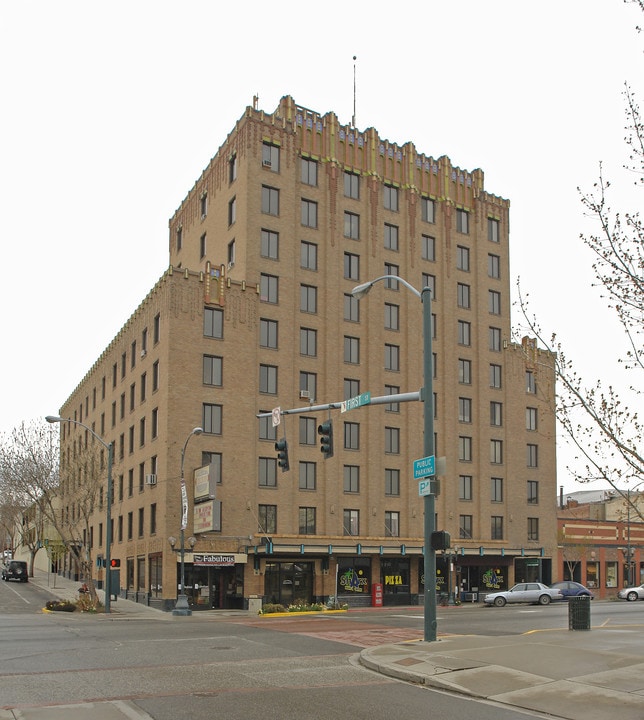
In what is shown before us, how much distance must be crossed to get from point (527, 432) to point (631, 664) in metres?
46.2

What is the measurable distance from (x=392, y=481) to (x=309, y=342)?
10.8 metres

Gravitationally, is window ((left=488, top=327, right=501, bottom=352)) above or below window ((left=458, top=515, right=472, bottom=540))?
above

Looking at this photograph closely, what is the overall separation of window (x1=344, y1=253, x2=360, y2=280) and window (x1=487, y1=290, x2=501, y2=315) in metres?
11.9

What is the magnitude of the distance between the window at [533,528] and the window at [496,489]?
3.57 m

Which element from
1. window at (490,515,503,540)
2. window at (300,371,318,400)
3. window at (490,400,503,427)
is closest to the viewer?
window at (300,371,318,400)

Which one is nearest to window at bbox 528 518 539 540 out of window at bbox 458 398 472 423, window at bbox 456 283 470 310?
window at bbox 458 398 472 423

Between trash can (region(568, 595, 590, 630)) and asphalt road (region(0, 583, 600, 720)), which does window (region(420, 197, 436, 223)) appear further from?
trash can (region(568, 595, 590, 630))

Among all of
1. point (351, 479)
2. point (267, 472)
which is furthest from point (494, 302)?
point (267, 472)

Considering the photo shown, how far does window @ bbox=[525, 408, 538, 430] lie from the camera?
206 ft

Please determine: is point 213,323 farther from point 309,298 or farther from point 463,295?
point 463,295

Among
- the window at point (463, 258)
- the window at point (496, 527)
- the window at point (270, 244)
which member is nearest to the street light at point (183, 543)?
the window at point (270, 244)

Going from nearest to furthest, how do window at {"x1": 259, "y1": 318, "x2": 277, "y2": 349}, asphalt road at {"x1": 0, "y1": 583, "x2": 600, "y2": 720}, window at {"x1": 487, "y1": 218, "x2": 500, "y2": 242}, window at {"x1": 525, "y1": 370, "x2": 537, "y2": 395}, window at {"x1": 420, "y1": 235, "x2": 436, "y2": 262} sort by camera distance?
asphalt road at {"x1": 0, "y1": 583, "x2": 600, "y2": 720} → window at {"x1": 259, "y1": 318, "x2": 277, "y2": 349} → window at {"x1": 420, "y1": 235, "x2": 436, "y2": 262} → window at {"x1": 525, "y1": 370, "x2": 537, "y2": 395} → window at {"x1": 487, "y1": 218, "x2": 500, "y2": 242}

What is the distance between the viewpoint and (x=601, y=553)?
67250 mm

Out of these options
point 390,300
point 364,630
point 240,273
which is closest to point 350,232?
point 390,300
